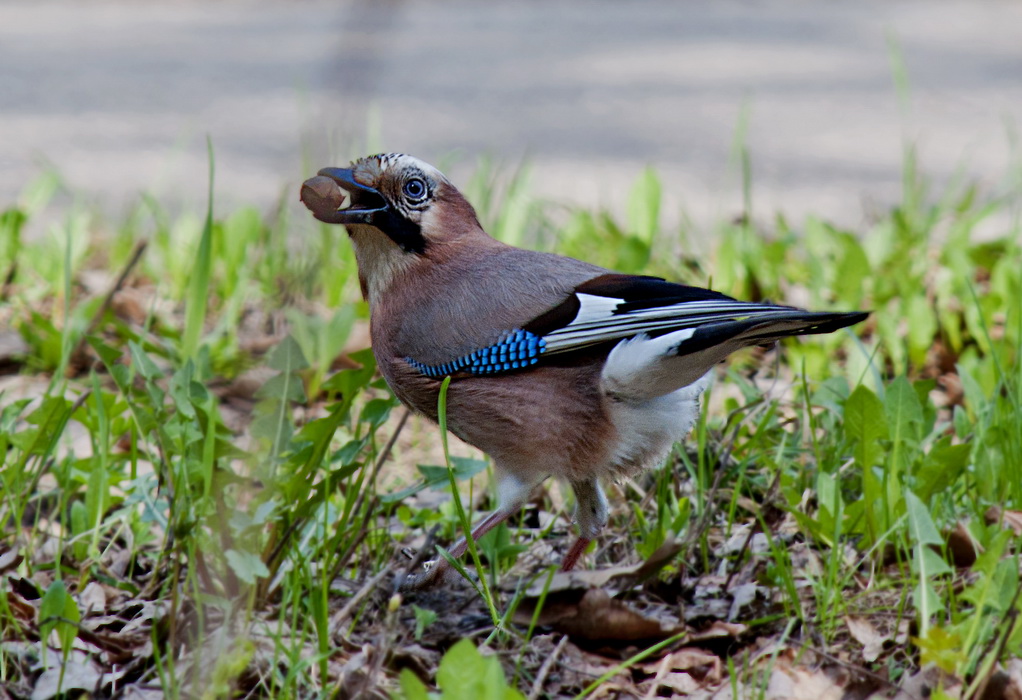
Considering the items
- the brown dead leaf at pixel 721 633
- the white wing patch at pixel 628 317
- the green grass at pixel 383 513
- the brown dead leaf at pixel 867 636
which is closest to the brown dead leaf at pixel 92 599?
the green grass at pixel 383 513

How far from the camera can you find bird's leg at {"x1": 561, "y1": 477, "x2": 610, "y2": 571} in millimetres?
3000

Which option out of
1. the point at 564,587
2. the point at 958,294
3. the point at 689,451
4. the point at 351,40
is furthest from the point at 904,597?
the point at 958,294

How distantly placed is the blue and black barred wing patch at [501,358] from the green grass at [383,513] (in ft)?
0.57

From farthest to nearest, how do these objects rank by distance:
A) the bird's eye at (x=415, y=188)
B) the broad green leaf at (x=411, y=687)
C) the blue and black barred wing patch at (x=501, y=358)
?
the bird's eye at (x=415, y=188), the blue and black barred wing patch at (x=501, y=358), the broad green leaf at (x=411, y=687)

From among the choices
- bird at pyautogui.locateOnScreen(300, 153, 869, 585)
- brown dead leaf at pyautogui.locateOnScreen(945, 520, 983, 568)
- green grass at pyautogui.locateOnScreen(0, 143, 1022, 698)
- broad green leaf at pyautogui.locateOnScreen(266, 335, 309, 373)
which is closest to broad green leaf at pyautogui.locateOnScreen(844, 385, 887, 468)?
green grass at pyautogui.locateOnScreen(0, 143, 1022, 698)

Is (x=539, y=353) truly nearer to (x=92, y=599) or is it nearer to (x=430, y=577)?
(x=430, y=577)

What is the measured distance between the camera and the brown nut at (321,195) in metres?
2.93

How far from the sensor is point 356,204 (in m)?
3.10

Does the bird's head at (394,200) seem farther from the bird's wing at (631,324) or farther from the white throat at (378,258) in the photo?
the bird's wing at (631,324)

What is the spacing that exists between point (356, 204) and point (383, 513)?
0.79 meters

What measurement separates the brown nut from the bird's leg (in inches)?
34.7

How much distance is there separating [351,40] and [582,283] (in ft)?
5.69

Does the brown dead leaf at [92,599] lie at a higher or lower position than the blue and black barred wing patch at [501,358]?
lower

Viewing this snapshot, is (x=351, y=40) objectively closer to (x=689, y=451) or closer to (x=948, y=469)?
(x=948, y=469)
